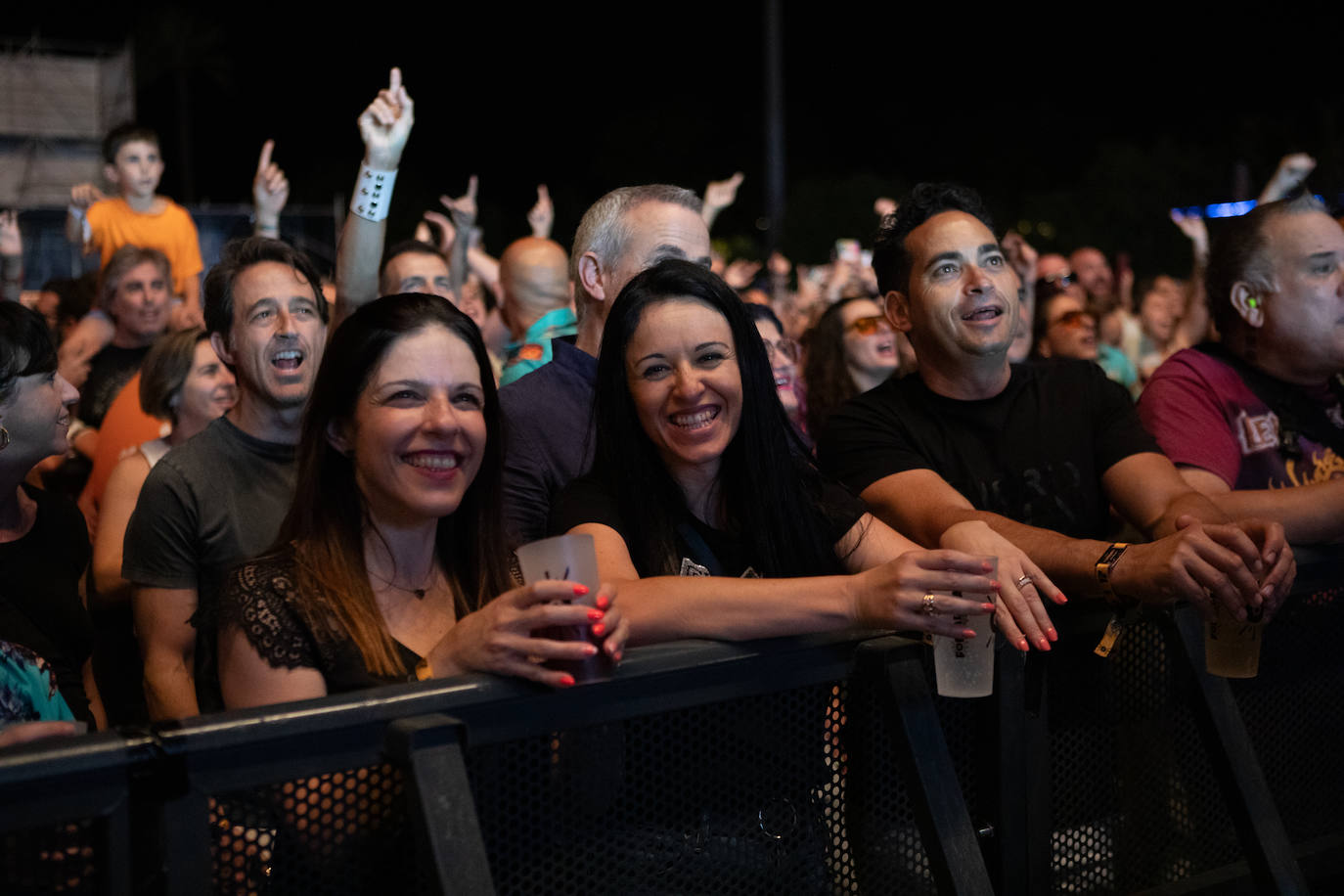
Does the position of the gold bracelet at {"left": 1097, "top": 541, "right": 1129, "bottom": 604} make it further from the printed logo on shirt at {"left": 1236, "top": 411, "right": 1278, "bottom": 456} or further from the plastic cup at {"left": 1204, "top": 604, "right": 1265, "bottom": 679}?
the printed logo on shirt at {"left": 1236, "top": 411, "right": 1278, "bottom": 456}

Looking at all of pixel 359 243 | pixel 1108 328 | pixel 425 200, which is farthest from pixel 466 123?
pixel 359 243

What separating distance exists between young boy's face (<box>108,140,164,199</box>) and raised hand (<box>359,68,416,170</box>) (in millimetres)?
2859

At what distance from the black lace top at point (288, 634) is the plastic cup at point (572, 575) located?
422mm

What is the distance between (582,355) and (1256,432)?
1.72 meters

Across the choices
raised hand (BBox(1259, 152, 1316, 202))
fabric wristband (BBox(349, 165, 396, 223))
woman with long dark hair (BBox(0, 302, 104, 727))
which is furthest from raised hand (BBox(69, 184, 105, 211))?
raised hand (BBox(1259, 152, 1316, 202))

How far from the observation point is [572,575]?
1916 mm

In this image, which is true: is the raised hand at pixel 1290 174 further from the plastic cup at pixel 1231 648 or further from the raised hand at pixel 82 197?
the raised hand at pixel 82 197

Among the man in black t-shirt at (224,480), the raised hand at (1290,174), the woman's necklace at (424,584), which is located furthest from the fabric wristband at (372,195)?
the raised hand at (1290,174)

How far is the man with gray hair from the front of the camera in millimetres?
3168

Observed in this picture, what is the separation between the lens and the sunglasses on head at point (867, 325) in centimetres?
529

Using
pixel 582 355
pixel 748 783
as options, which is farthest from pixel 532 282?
pixel 748 783

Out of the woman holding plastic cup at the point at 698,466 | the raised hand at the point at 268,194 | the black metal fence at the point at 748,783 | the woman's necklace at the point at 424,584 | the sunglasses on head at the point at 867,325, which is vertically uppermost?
the raised hand at the point at 268,194

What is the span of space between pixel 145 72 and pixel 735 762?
41.7 meters

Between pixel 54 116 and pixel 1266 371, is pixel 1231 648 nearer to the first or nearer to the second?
pixel 1266 371
